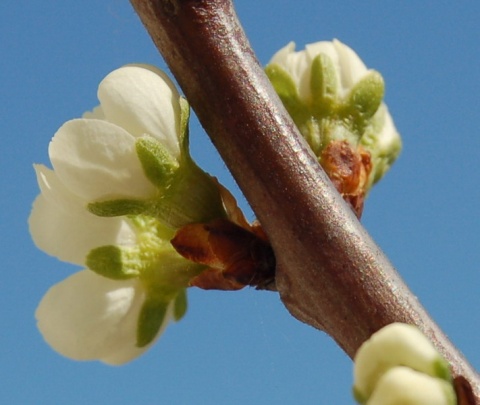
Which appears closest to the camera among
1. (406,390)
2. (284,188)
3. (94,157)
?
(406,390)

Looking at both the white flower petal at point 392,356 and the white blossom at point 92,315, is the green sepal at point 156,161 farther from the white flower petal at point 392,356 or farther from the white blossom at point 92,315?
the white flower petal at point 392,356

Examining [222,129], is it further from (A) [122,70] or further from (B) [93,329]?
(B) [93,329]

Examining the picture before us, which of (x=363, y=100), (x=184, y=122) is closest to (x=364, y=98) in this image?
(x=363, y=100)

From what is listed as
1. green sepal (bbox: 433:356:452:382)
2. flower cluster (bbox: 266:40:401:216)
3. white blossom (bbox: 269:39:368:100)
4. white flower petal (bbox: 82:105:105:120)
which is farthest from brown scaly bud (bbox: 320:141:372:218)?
green sepal (bbox: 433:356:452:382)

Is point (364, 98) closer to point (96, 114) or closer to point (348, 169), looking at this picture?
point (348, 169)

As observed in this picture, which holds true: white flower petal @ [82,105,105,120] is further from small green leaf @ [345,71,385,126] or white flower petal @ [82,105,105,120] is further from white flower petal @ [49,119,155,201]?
small green leaf @ [345,71,385,126]

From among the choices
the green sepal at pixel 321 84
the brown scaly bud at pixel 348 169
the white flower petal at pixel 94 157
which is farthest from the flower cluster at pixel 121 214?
the green sepal at pixel 321 84

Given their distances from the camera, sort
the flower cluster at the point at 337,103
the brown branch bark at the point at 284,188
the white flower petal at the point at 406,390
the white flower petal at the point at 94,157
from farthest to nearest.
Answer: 1. the flower cluster at the point at 337,103
2. the white flower petal at the point at 94,157
3. the brown branch bark at the point at 284,188
4. the white flower petal at the point at 406,390
